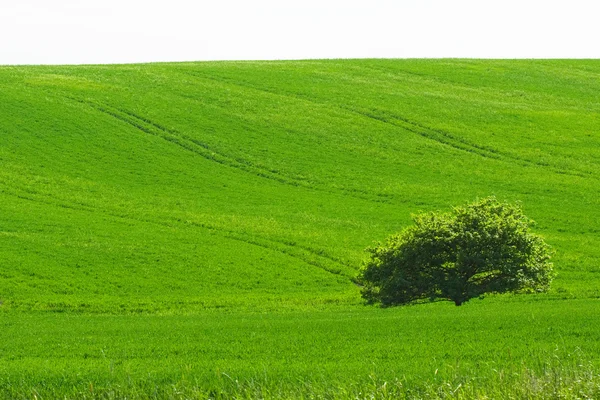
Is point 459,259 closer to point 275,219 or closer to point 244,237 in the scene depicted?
point 244,237

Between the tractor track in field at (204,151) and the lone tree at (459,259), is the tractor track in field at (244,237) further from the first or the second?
the tractor track in field at (204,151)

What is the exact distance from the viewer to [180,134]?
210 feet

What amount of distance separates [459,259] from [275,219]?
19746mm

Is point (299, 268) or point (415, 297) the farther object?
point (299, 268)

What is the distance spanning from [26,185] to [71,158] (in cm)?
598

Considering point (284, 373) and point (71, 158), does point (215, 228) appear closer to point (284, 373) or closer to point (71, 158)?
point (71, 158)

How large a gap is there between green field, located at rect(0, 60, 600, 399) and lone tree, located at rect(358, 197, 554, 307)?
35.8 inches

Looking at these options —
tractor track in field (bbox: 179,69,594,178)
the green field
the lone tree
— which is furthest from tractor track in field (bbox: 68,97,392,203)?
the lone tree

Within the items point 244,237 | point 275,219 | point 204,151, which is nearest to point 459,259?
point 244,237

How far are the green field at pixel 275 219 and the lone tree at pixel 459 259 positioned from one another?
91cm

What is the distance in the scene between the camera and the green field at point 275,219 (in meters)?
15.7

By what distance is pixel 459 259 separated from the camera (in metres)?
30.4

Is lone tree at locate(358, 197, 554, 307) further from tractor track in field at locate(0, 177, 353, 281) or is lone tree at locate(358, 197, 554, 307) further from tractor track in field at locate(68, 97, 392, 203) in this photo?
tractor track in field at locate(68, 97, 392, 203)

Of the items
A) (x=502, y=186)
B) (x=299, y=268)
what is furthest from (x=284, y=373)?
(x=502, y=186)
